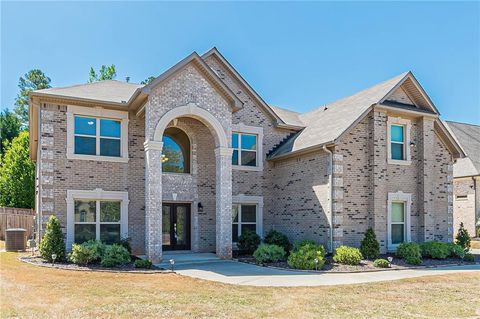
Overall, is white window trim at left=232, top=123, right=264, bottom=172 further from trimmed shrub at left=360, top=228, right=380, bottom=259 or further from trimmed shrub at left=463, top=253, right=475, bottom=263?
trimmed shrub at left=463, top=253, right=475, bottom=263

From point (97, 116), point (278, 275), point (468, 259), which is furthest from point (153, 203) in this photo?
point (468, 259)

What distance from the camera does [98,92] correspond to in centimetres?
1653

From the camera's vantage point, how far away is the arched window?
17.3m

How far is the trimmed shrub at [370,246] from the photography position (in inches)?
602

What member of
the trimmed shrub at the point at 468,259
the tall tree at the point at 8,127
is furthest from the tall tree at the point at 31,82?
the trimmed shrub at the point at 468,259

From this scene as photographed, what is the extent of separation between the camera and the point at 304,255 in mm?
13461

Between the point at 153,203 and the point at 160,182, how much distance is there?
765 mm

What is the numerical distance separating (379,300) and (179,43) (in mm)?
18914

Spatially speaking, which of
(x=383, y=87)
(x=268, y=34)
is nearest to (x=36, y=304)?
(x=268, y=34)

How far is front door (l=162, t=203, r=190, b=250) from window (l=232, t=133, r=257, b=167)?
3165 millimetres

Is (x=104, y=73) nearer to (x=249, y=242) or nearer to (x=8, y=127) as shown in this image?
(x=8, y=127)

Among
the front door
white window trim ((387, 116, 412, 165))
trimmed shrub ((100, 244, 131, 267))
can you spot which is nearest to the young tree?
the front door

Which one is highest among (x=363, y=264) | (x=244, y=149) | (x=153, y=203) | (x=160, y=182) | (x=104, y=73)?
(x=104, y=73)

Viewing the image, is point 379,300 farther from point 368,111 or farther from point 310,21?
point 310,21
